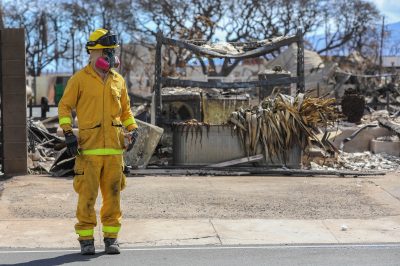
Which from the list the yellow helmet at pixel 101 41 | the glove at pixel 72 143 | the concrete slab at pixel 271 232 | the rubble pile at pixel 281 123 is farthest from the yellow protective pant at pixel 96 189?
the rubble pile at pixel 281 123

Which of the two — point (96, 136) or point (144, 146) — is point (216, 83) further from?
point (96, 136)

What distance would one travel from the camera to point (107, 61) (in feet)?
20.5

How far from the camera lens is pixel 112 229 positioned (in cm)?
631

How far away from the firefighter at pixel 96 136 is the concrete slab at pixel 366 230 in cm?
245

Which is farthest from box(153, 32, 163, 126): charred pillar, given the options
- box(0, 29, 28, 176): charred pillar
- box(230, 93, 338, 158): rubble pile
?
box(0, 29, 28, 176): charred pillar

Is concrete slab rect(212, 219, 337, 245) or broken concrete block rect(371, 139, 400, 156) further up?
broken concrete block rect(371, 139, 400, 156)

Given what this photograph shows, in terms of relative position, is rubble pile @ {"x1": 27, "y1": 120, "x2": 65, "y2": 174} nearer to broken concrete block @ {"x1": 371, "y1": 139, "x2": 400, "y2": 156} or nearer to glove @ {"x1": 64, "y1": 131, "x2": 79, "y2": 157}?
glove @ {"x1": 64, "y1": 131, "x2": 79, "y2": 157}

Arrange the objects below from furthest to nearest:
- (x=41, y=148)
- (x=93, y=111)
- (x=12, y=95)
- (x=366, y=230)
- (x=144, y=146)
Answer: (x=41, y=148), (x=144, y=146), (x=12, y=95), (x=366, y=230), (x=93, y=111)

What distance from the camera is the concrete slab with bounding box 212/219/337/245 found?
22.8ft

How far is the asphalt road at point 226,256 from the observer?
6078 mm

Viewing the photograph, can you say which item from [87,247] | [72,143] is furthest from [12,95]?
[87,247]

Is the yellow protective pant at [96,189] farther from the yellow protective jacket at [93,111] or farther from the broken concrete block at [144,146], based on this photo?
the broken concrete block at [144,146]

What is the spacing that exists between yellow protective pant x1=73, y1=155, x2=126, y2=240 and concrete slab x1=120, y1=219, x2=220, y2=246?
56cm

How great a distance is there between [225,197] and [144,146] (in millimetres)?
2498
